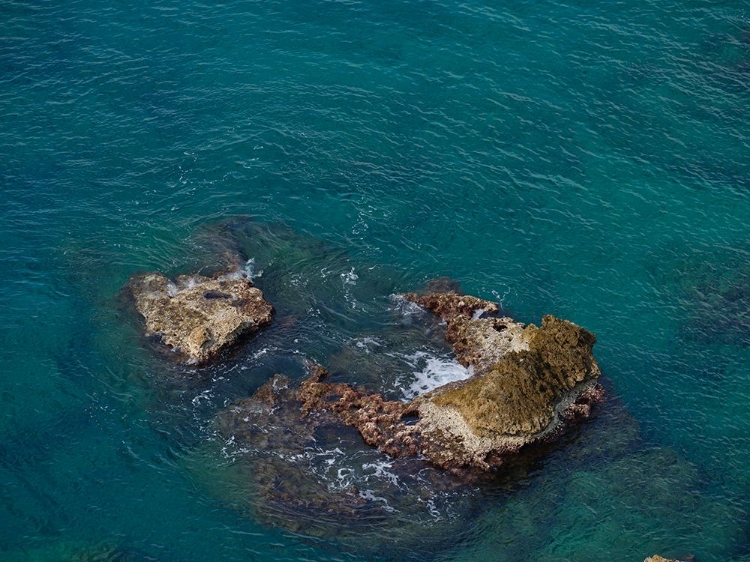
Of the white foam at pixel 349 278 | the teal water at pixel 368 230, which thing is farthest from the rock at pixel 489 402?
the white foam at pixel 349 278

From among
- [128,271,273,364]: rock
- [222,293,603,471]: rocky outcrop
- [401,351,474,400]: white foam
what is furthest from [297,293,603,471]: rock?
[128,271,273,364]: rock

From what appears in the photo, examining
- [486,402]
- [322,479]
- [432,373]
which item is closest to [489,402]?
[486,402]

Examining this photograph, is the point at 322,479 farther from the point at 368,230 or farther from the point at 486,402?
the point at 368,230

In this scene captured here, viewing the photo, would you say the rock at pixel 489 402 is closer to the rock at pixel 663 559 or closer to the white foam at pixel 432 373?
the white foam at pixel 432 373

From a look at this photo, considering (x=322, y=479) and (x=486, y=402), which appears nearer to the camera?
(x=322, y=479)

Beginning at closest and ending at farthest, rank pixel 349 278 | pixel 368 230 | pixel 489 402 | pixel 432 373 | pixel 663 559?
1. pixel 663 559
2. pixel 489 402
3. pixel 432 373
4. pixel 349 278
5. pixel 368 230

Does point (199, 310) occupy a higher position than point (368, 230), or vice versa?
point (368, 230)

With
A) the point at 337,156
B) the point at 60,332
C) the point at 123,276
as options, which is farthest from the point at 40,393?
the point at 337,156
